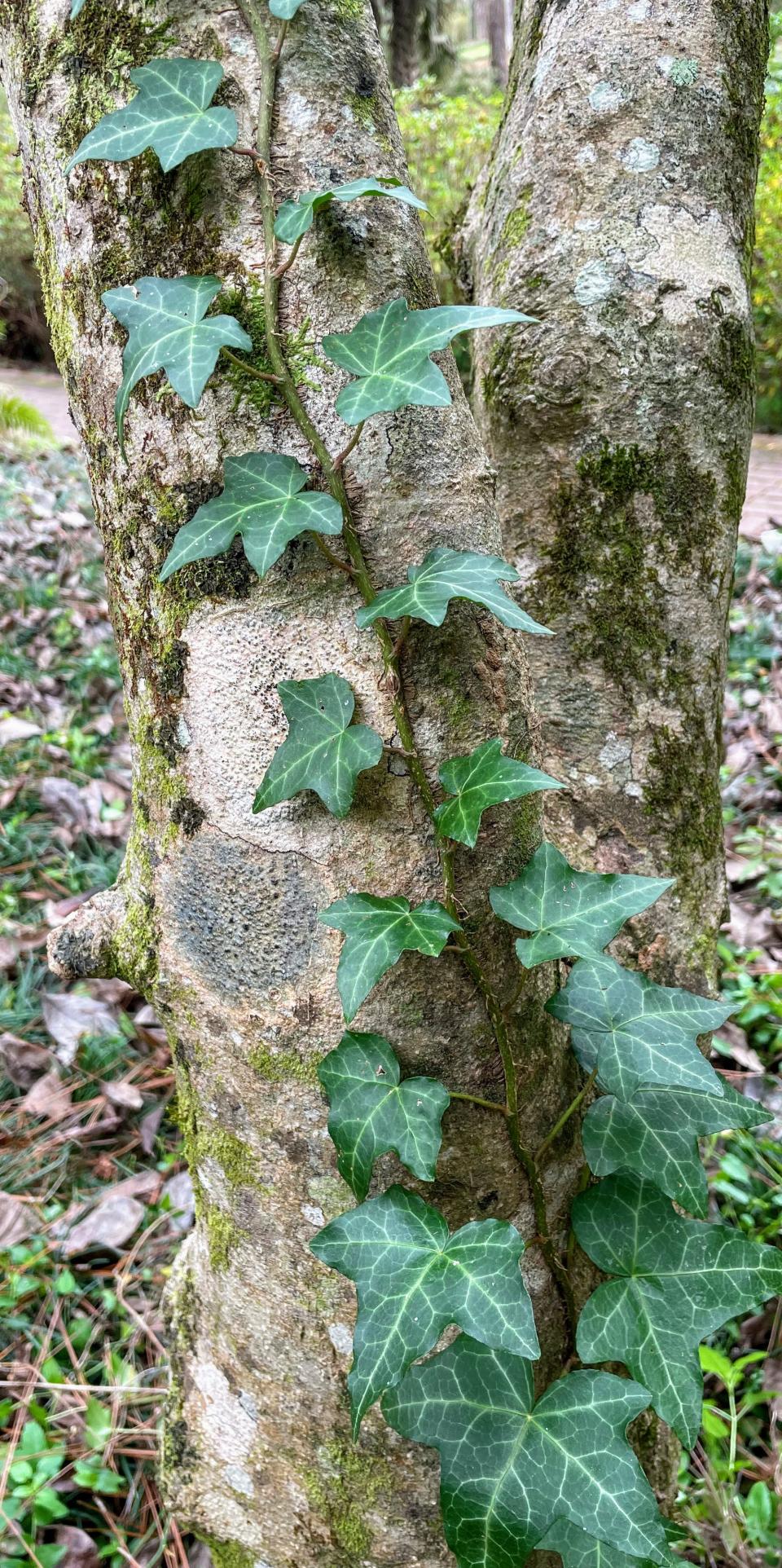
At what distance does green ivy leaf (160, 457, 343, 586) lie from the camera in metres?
0.87

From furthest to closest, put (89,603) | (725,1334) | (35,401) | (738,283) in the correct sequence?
(35,401)
(89,603)
(725,1334)
(738,283)

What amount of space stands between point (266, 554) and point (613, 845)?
2.23ft

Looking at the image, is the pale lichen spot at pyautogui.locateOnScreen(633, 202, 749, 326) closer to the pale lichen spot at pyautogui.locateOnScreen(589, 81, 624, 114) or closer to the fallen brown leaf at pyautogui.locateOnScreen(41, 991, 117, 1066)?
the pale lichen spot at pyautogui.locateOnScreen(589, 81, 624, 114)

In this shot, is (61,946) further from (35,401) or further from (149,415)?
(35,401)

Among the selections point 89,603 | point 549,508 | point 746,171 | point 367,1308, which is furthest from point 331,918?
point 89,603

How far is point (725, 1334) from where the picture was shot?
73.2 inches

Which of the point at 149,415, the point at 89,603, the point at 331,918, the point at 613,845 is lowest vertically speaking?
the point at 89,603

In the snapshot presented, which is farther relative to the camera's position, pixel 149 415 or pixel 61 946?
pixel 61 946

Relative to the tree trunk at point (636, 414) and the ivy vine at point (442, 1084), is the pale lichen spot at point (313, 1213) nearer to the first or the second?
the ivy vine at point (442, 1084)

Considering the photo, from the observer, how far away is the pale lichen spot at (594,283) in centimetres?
123

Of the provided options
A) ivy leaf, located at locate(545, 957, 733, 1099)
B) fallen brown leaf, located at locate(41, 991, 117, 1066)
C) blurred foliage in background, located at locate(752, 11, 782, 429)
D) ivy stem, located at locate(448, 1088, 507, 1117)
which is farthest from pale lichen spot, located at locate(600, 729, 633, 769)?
blurred foliage in background, located at locate(752, 11, 782, 429)

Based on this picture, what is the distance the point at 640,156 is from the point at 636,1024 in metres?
1.09

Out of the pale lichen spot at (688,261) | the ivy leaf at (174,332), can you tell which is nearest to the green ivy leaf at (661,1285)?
the ivy leaf at (174,332)

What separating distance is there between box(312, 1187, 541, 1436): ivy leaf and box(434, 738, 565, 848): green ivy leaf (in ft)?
1.12
